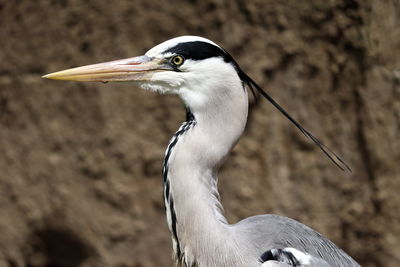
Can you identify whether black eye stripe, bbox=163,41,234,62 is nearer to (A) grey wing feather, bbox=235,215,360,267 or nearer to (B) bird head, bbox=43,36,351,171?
(B) bird head, bbox=43,36,351,171

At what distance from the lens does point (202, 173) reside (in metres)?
1.77

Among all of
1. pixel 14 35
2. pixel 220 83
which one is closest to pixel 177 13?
pixel 14 35

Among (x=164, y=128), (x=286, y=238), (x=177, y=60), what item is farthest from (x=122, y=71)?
(x=164, y=128)

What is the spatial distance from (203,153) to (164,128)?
166cm

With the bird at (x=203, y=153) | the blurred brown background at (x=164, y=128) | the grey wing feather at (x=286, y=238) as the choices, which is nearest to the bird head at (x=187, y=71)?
the bird at (x=203, y=153)

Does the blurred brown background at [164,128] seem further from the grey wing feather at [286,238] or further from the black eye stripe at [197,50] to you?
the black eye stripe at [197,50]

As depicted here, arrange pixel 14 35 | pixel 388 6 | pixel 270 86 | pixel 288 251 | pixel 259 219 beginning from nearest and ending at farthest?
pixel 288 251 < pixel 259 219 < pixel 388 6 < pixel 270 86 < pixel 14 35

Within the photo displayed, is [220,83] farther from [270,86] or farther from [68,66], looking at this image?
[68,66]

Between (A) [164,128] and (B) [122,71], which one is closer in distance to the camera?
(B) [122,71]

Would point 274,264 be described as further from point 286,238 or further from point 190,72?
point 190,72

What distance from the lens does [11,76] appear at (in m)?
3.48

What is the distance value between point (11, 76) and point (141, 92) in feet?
2.57

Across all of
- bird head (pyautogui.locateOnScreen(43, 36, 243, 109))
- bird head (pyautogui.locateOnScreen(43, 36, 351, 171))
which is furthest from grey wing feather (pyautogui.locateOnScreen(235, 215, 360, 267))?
bird head (pyautogui.locateOnScreen(43, 36, 243, 109))

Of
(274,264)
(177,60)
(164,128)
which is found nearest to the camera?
(274,264)
